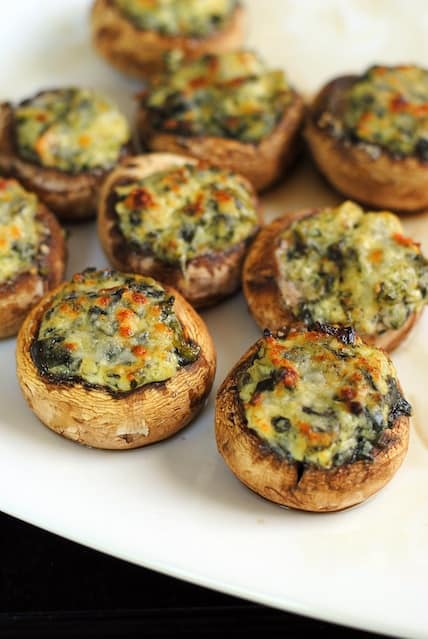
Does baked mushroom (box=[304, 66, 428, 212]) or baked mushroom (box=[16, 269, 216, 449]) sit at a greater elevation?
baked mushroom (box=[304, 66, 428, 212])

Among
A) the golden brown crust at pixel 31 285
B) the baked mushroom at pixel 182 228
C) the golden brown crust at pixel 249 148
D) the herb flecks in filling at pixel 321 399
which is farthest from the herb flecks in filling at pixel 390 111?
the golden brown crust at pixel 31 285

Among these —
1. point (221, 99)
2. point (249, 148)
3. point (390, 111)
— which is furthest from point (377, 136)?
point (221, 99)

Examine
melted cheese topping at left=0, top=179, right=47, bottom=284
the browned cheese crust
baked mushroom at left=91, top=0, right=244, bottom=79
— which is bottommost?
the browned cheese crust

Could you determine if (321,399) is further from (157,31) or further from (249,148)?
(157,31)

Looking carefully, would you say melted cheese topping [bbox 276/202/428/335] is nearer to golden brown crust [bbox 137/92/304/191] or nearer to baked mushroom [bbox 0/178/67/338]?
golden brown crust [bbox 137/92/304/191]

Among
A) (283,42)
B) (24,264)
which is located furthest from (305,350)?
(283,42)

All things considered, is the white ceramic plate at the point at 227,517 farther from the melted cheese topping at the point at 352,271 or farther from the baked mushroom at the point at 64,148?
the baked mushroom at the point at 64,148

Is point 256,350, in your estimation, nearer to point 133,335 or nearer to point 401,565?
point 133,335

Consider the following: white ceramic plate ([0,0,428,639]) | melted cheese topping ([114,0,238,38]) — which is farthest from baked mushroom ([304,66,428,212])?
melted cheese topping ([114,0,238,38])
